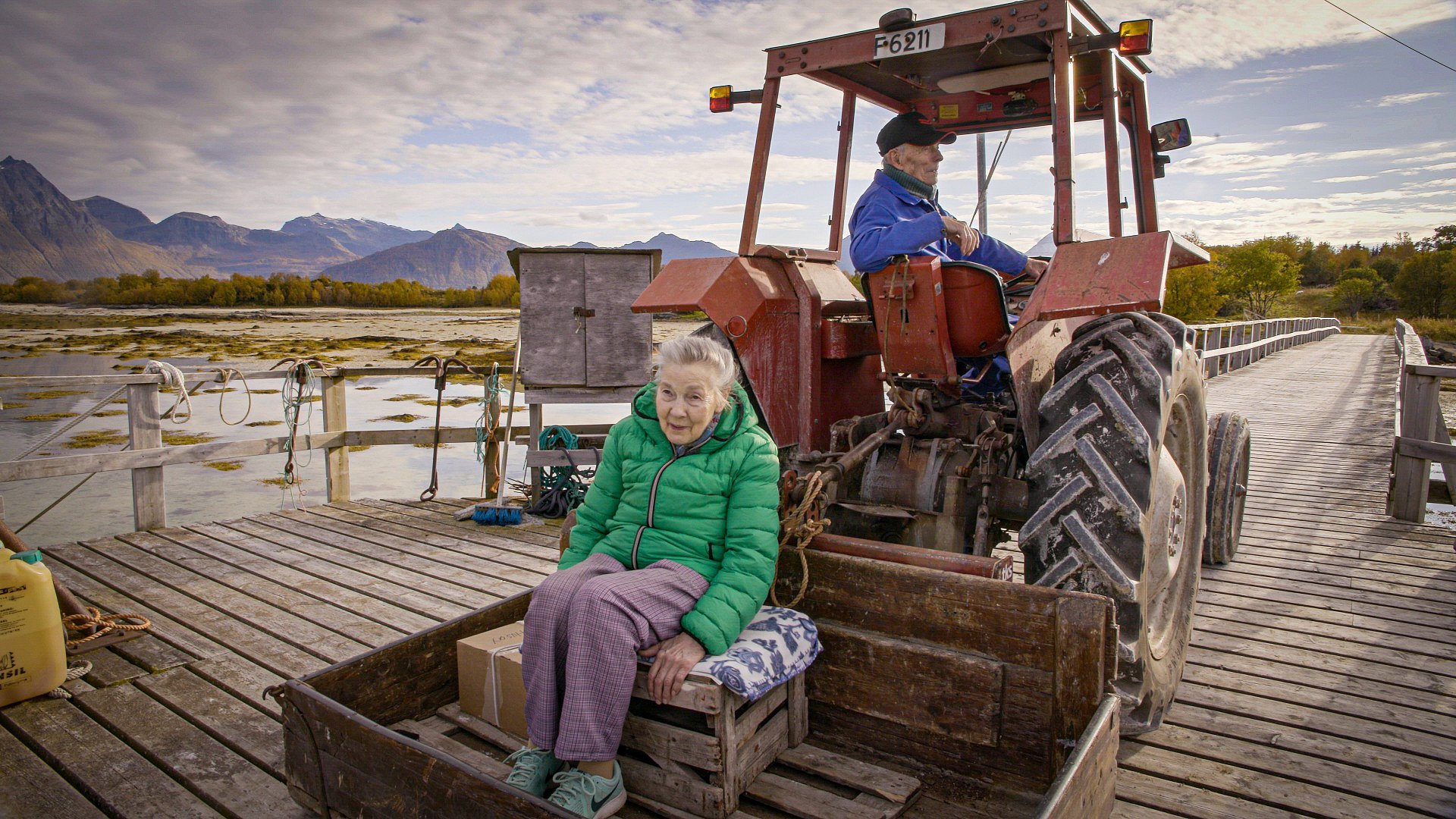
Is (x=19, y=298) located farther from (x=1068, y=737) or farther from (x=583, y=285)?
(x=1068, y=737)

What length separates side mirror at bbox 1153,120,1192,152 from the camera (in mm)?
3268

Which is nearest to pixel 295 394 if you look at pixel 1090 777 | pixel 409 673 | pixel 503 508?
pixel 503 508

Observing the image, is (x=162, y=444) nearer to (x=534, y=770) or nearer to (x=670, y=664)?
(x=534, y=770)

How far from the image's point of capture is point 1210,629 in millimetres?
3422

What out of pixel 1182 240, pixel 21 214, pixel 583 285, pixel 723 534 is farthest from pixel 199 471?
pixel 21 214

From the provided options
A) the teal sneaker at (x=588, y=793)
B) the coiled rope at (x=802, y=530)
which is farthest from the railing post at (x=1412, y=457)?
the teal sneaker at (x=588, y=793)

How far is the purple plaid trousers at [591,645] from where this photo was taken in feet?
6.07

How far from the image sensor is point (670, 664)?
1868 mm

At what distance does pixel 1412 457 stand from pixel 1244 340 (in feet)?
57.4

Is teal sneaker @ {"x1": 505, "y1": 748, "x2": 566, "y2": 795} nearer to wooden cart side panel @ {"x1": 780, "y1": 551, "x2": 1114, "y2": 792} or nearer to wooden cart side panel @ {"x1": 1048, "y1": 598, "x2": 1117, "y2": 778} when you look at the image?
wooden cart side panel @ {"x1": 780, "y1": 551, "x2": 1114, "y2": 792}

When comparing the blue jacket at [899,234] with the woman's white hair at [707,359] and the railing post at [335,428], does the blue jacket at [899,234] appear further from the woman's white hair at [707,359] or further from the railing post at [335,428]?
the railing post at [335,428]

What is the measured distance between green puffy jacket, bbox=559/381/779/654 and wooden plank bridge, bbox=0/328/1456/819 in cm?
117

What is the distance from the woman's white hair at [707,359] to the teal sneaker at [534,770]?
99 centimetres

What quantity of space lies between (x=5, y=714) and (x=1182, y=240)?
427cm
